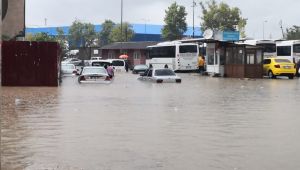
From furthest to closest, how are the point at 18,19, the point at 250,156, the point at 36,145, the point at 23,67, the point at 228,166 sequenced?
the point at 18,19 → the point at 23,67 → the point at 36,145 → the point at 250,156 → the point at 228,166

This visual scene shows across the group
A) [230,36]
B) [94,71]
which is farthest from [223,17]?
[94,71]

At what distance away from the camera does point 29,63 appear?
3038 cm

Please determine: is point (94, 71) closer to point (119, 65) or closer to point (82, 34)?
point (119, 65)

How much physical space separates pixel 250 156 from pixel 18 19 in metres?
35.1

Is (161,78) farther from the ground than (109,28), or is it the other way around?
(109,28)

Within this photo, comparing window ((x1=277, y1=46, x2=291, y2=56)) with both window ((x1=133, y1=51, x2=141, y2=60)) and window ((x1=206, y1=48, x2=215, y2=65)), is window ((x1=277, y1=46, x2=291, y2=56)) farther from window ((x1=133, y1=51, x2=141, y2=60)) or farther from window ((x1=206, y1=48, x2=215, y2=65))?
window ((x1=133, y1=51, x2=141, y2=60))

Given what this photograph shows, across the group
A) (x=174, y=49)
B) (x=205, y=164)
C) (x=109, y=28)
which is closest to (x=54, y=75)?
(x=205, y=164)

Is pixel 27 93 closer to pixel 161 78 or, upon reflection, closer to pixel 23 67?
pixel 23 67

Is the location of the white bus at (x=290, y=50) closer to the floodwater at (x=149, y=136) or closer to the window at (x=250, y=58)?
the window at (x=250, y=58)

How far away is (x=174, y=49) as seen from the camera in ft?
193

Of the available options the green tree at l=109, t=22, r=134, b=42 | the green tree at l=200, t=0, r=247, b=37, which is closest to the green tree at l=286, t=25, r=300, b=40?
the green tree at l=200, t=0, r=247, b=37

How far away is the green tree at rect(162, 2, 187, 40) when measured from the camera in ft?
312

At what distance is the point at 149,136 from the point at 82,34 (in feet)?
379

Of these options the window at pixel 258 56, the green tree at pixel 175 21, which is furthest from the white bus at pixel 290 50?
the green tree at pixel 175 21
